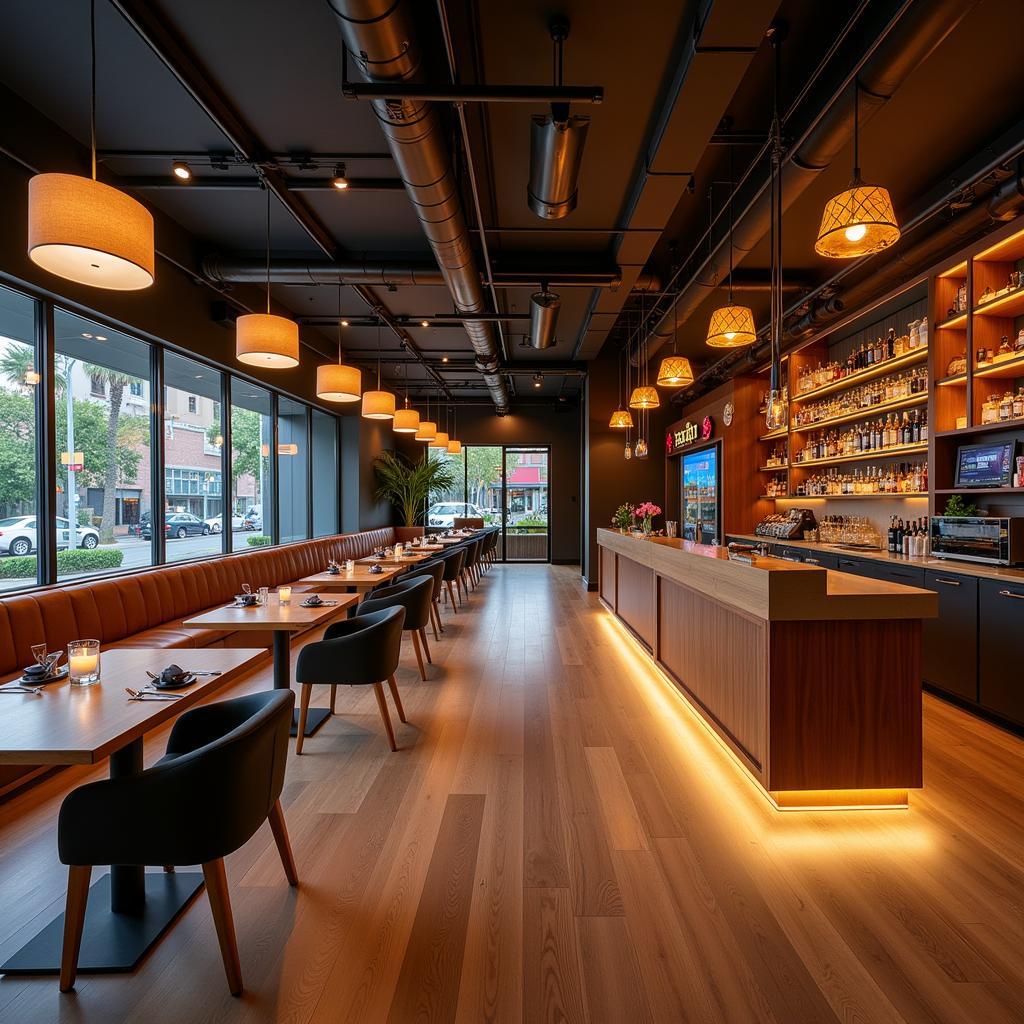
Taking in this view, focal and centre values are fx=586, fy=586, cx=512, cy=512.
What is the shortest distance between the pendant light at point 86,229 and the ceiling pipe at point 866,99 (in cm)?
326

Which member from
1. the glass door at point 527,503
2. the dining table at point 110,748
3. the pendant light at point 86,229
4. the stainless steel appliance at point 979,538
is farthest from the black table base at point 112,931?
the glass door at point 527,503

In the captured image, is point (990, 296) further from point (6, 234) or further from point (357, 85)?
point (6, 234)

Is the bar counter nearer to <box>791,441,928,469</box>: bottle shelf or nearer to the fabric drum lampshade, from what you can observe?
<box>791,441,928,469</box>: bottle shelf

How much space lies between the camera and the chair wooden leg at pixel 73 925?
1772 mm

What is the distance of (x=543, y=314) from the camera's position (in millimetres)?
6355

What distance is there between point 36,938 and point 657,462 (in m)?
9.81

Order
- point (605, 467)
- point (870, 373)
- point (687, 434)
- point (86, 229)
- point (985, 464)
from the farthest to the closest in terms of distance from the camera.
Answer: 1. point (605, 467)
2. point (687, 434)
3. point (870, 373)
4. point (985, 464)
5. point (86, 229)

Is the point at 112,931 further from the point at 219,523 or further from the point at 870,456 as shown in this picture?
the point at 870,456

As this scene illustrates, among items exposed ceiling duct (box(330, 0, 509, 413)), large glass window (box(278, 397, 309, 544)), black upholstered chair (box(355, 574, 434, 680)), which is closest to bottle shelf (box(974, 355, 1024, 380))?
exposed ceiling duct (box(330, 0, 509, 413))

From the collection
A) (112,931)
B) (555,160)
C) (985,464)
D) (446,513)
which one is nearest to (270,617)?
(112,931)

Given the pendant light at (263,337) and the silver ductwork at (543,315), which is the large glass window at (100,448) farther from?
the silver ductwork at (543,315)

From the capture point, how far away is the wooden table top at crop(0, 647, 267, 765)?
1.66 m

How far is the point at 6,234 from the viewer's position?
3863mm

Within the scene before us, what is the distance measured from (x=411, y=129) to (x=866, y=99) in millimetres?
2280
